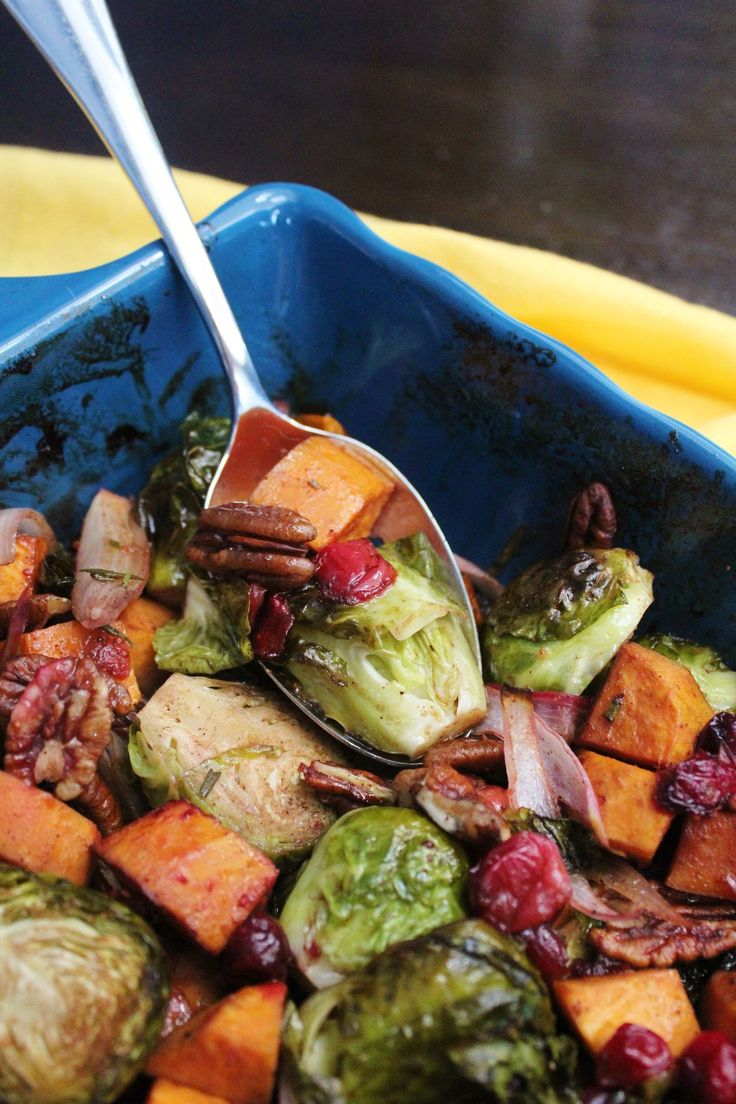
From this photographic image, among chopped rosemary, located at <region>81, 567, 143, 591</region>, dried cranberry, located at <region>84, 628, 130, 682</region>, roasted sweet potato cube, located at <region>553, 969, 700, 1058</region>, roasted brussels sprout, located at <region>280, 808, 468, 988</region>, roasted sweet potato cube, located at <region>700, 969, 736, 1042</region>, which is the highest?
chopped rosemary, located at <region>81, 567, 143, 591</region>

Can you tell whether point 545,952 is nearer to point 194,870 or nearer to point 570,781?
point 570,781

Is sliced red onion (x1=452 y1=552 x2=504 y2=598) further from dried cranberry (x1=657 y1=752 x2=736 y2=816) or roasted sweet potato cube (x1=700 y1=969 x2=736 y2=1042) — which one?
roasted sweet potato cube (x1=700 y1=969 x2=736 y2=1042)

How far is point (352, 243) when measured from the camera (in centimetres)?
346

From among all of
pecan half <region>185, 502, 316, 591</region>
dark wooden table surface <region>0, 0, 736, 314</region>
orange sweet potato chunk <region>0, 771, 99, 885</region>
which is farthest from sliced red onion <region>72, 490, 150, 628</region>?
dark wooden table surface <region>0, 0, 736, 314</region>

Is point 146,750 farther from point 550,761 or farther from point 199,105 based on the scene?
point 199,105

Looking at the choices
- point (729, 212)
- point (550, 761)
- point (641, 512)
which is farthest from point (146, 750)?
point (729, 212)

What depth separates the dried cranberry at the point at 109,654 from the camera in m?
3.03

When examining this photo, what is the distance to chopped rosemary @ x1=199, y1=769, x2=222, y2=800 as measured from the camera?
110 inches

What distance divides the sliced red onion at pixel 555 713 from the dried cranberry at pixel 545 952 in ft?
2.10

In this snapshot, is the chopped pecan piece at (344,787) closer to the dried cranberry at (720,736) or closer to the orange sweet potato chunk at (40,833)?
the orange sweet potato chunk at (40,833)

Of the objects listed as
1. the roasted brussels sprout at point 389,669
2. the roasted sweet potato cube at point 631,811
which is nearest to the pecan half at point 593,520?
the roasted brussels sprout at point 389,669

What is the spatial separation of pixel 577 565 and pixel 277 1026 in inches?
62.4

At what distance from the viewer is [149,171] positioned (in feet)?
10.6

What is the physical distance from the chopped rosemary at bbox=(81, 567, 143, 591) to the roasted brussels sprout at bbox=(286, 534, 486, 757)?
0.59 metres
